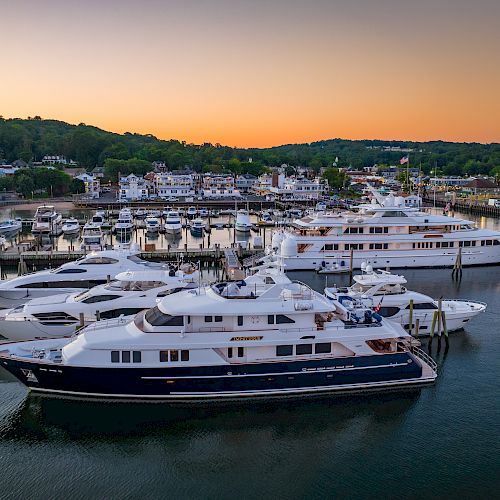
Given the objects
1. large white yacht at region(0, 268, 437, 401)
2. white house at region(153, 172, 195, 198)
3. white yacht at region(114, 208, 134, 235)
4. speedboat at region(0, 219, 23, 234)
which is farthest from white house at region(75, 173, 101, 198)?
large white yacht at region(0, 268, 437, 401)

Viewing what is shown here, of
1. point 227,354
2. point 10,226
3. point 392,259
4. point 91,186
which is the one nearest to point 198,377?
point 227,354

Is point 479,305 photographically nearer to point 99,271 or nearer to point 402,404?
point 402,404

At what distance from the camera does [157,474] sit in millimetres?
14633

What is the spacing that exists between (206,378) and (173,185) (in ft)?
281

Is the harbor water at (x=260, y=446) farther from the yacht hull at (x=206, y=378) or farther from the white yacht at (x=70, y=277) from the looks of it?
the white yacht at (x=70, y=277)

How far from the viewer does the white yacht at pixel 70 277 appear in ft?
87.5

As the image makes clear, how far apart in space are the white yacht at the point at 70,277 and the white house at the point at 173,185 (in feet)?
226

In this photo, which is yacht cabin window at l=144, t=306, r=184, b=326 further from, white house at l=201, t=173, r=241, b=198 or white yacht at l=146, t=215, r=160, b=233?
white house at l=201, t=173, r=241, b=198

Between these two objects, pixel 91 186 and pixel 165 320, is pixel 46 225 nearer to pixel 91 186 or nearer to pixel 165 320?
pixel 165 320

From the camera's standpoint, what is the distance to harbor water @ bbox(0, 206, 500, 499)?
14.1 meters

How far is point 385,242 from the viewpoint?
39.9m

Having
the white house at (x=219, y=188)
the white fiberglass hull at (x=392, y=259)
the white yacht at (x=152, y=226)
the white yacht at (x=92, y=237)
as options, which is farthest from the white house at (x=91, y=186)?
the white fiberglass hull at (x=392, y=259)

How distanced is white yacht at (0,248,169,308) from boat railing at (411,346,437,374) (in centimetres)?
1499

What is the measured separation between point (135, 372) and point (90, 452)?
8.93 ft
